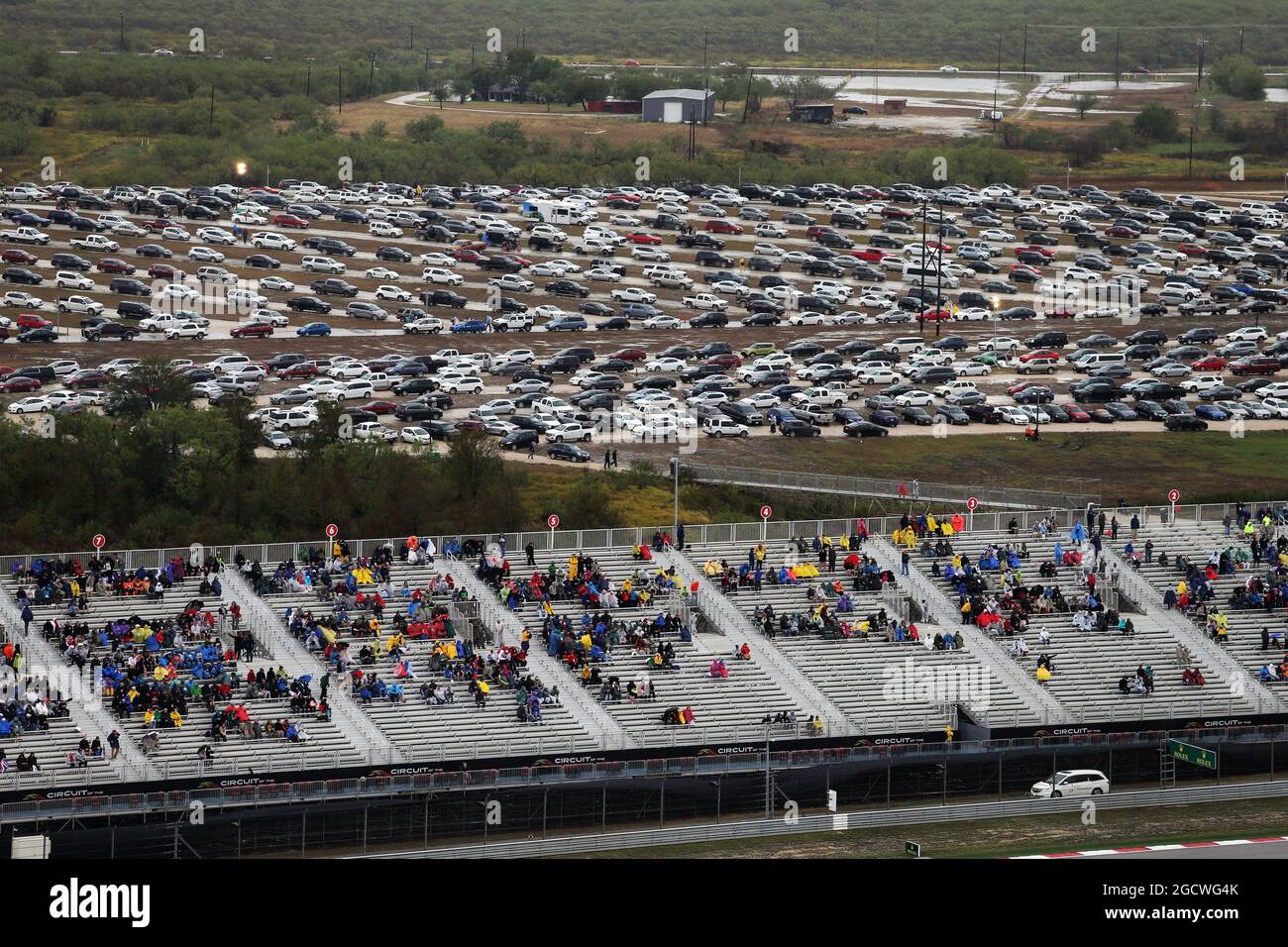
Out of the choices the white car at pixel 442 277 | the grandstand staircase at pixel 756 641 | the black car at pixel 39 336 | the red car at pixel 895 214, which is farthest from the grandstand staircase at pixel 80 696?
the red car at pixel 895 214

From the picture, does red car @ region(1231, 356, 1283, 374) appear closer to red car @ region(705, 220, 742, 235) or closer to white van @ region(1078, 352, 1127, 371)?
white van @ region(1078, 352, 1127, 371)

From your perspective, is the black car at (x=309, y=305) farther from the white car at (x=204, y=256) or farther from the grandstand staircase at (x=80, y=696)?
the grandstand staircase at (x=80, y=696)

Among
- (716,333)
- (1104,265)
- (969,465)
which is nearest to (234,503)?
(969,465)

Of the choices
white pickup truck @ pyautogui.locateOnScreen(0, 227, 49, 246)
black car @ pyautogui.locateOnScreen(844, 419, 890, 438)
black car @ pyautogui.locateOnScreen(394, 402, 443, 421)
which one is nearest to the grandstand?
black car @ pyautogui.locateOnScreen(844, 419, 890, 438)

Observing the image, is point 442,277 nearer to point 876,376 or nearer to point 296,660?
point 876,376

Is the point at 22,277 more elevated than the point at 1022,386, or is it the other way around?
the point at 22,277

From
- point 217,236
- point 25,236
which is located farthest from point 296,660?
point 25,236
